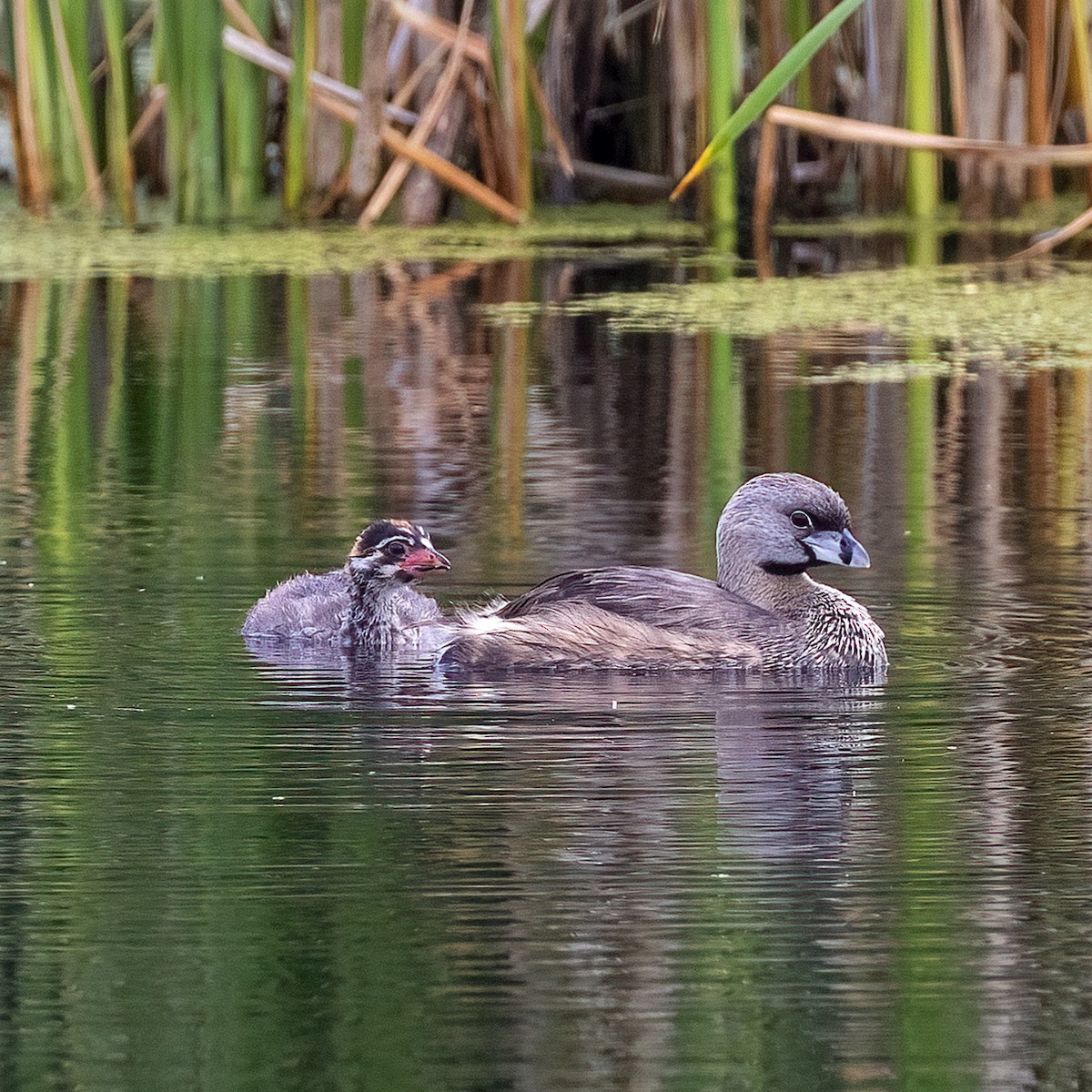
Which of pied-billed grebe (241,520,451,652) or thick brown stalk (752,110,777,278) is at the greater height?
thick brown stalk (752,110,777,278)

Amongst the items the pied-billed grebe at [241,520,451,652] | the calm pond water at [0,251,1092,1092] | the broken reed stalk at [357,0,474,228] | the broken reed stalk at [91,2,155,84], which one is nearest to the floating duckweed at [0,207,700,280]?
the broken reed stalk at [357,0,474,228]

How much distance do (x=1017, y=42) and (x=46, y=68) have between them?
457 cm

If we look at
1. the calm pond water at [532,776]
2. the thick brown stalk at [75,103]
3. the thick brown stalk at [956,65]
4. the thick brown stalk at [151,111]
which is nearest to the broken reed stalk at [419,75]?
the thick brown stalk at [151,111]

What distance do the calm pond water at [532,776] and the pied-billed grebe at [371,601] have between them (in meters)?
0.16

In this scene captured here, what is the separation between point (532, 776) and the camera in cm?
498

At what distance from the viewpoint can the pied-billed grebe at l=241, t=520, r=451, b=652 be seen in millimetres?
6336

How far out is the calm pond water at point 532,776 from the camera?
3.62m

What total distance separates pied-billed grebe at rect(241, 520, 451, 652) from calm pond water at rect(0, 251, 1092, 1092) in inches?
6.3

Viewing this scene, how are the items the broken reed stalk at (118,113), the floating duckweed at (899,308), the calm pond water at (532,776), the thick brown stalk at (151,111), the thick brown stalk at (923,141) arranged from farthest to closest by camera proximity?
the thick brown stalk at (151,111) → the broken reed stalk at (118,113) → the floating duckweed at (899,308) → the thick brown stalk at (923,141) → the calm pond water at (532,776)

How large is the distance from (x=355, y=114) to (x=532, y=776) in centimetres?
809

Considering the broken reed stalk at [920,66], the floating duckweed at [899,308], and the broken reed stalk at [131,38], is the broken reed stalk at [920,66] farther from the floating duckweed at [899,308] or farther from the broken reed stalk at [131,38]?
the broken reed stalk at [131,38]

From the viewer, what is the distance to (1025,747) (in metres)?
5.20

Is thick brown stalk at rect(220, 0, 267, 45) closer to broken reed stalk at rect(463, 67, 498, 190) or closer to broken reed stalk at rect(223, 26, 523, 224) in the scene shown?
broken reed stalk at rect(223, 26, 523, 224)

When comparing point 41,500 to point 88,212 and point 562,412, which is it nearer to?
point 562,412
